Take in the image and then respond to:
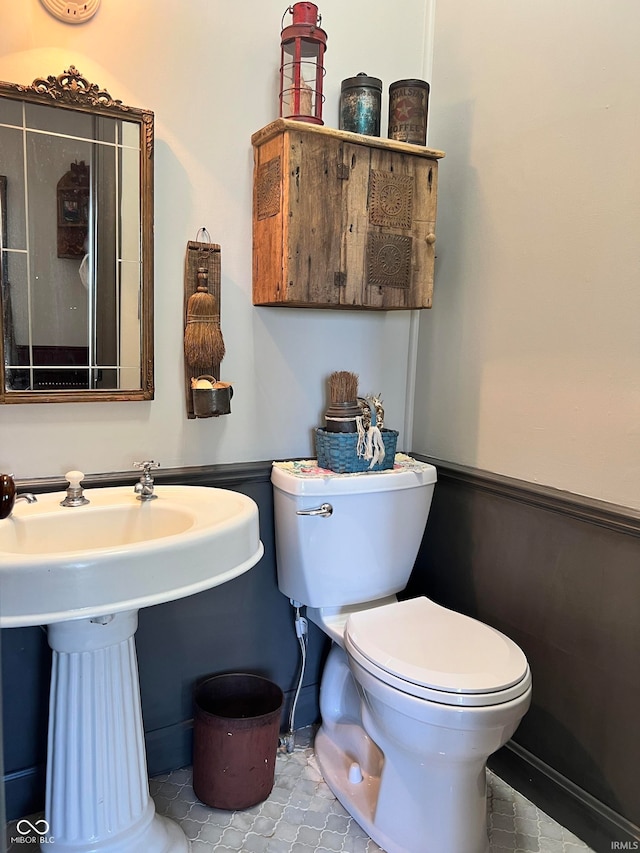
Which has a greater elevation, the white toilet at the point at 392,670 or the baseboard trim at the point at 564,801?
the white toilet at the point at 392,670

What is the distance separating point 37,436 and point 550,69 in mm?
1505

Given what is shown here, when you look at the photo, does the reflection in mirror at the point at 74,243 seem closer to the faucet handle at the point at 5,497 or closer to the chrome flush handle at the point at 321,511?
the chrome flush handle at the point at 321,511

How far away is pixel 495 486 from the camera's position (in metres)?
1.70

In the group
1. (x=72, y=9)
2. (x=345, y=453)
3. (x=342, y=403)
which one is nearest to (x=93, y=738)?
(x=345, y=453)

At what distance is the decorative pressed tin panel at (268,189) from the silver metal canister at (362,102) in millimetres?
262

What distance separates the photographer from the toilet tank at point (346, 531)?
1634 mm

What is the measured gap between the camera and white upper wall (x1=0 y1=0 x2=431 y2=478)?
1.46 metres

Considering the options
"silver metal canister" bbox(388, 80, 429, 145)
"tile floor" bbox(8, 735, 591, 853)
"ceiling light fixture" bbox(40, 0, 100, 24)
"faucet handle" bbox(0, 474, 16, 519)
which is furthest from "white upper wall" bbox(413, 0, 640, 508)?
"faucet handle" bbox(0, 474, 16, 519)

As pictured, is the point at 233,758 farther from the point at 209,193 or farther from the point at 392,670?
the point at 209,193

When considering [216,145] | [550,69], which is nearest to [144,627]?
[216,145]

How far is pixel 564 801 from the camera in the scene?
61.4 inches

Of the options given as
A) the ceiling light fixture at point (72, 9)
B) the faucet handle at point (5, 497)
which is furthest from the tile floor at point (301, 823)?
the ceiling light fixture at point (72, 9)

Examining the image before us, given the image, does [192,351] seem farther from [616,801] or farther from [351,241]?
[616,801]

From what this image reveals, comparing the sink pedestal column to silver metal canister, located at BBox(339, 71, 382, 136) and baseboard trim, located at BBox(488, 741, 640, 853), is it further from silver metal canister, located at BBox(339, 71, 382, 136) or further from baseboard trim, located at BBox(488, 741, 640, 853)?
silver metal canister, located at BBox(339, 71, 382, 136)
